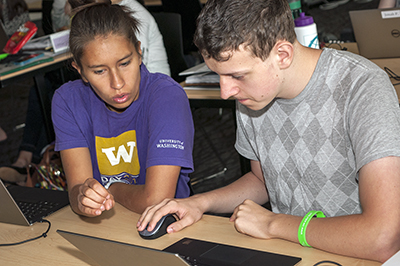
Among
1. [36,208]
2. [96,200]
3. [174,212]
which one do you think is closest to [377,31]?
[174,212]

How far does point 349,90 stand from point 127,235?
0.63 m

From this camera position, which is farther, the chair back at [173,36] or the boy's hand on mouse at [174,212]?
the chair back at [173,36]

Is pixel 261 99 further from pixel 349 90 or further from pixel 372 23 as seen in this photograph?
pixel 372 23

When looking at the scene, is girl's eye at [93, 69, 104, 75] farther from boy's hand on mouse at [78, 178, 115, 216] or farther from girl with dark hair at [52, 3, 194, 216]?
boy's hand on mouse at [78, 178, 115, 216]

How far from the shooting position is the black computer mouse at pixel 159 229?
1064 mm

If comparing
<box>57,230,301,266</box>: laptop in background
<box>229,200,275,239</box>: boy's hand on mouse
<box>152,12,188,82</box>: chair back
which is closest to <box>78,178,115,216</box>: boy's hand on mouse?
<box>57,230,301,266</box>: laptop in background

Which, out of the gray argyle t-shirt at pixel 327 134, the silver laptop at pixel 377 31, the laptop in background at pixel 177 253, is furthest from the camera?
the silver laptop at pixel 377 31

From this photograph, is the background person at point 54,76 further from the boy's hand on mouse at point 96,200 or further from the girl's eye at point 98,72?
the boy's hand on mouse at point 96,200

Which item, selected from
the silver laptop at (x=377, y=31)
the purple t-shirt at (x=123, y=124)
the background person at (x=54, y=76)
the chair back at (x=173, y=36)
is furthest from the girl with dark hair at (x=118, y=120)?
the chair back at (x=173, y=36)

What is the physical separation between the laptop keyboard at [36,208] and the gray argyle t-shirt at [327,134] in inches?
24.1

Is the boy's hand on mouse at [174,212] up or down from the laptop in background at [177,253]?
down

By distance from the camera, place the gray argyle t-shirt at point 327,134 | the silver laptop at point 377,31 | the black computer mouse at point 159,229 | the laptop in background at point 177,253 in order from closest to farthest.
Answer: the laptop in background at point 177,253
the gray argyle t-shirt at point 327,134
the black computer mouse at point 159,229
the silver laptop at point 377,31

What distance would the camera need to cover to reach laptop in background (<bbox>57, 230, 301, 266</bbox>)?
28.4 inches

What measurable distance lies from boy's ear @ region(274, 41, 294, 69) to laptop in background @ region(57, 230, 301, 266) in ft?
1.35
